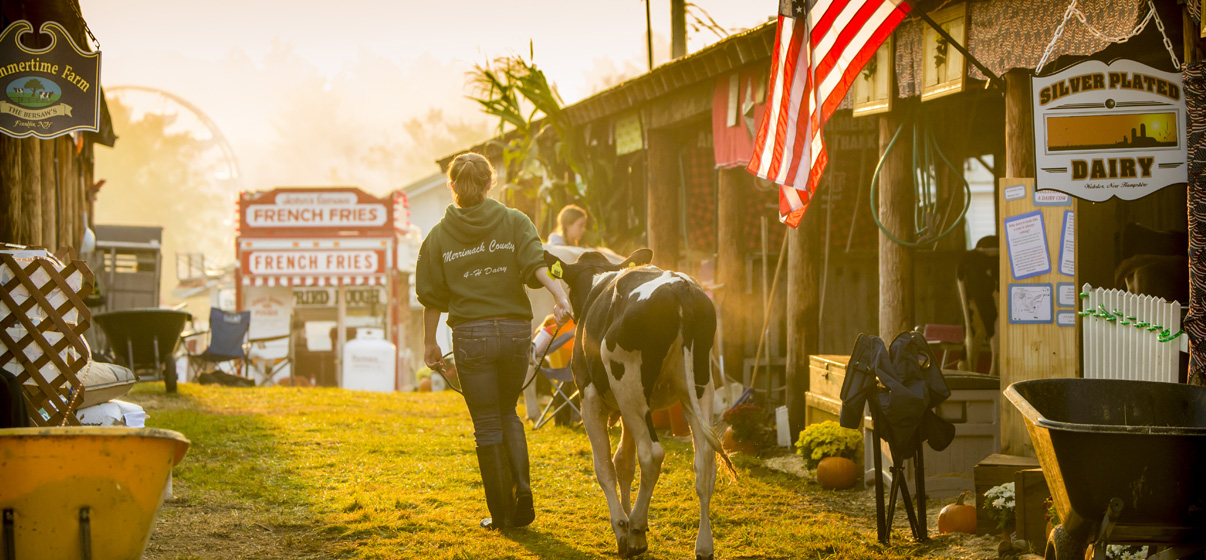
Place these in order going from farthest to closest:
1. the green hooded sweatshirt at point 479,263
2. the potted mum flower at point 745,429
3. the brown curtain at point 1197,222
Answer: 1. the potted mum flower at point 745,429
2. the green hooded sweatshirt at point 479,263
3. the brown curtain at point 1197,222

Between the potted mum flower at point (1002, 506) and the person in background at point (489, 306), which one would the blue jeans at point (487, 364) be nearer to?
the person in background at point (489, 306)

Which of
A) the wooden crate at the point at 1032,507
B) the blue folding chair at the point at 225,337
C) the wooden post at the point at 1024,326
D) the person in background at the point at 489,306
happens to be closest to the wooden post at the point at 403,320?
the blue folding chair at the point at 225,337

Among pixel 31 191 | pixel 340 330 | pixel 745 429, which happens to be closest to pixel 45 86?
pixel 31 191

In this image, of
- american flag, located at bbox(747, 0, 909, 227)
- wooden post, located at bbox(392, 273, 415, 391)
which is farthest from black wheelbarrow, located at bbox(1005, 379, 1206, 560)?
wooden post, located at bbox(392, 273, 415, 391)

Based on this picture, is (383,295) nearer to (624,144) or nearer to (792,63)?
(624,144)

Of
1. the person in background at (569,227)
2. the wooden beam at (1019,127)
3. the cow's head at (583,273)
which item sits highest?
the wooden beam at (1019,127)

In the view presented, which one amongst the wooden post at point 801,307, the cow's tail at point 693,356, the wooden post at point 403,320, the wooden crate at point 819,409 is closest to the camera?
the cow's tail at point 693,356

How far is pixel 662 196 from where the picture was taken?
11.2 m

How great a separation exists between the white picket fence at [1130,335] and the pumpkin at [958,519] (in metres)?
0.99

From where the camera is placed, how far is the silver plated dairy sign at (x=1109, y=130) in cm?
516

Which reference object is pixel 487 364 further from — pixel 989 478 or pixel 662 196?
pixel 662 196

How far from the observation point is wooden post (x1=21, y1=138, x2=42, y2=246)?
8641 mm

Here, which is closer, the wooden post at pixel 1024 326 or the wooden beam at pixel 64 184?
the wooden post at pixel 1024 326

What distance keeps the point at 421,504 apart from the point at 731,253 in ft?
16.3
